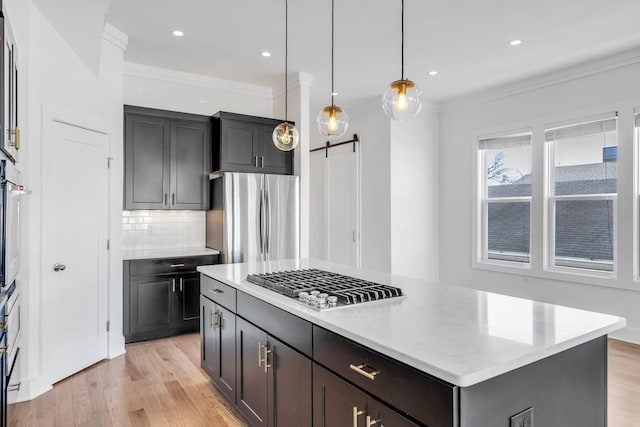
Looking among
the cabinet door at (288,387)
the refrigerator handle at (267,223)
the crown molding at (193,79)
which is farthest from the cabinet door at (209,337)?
the crown molding at (193,79)

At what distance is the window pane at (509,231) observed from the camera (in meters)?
5.16

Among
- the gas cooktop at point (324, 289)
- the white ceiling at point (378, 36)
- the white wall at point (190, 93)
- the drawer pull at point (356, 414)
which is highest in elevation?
the white ceiling at point (378, 36)

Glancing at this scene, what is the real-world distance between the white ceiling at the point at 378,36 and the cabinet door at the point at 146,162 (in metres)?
0.77

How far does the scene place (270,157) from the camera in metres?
4.94

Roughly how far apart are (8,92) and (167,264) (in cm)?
239

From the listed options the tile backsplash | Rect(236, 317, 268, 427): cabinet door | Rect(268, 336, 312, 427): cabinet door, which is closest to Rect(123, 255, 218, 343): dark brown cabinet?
the tile backsplash

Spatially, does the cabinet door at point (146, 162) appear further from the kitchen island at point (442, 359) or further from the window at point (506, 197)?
the window at point (506, 197)

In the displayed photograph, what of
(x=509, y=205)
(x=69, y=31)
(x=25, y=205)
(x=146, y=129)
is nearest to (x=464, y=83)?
(x=509, y=205)

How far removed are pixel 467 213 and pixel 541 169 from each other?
1213 millimetres

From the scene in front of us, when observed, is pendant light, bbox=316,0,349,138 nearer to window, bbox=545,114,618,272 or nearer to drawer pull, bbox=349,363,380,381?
drawer pull, bbox=349,363,380,381

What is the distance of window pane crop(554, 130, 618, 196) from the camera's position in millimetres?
4320

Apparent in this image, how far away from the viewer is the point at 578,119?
14.9ft

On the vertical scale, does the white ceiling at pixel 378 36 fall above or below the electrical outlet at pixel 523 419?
above

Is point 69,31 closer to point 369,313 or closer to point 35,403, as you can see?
point 35,403
